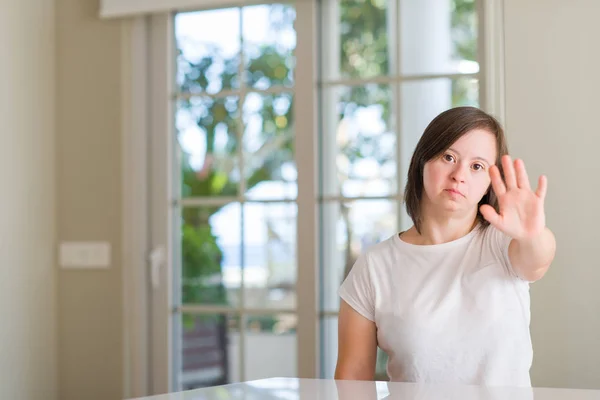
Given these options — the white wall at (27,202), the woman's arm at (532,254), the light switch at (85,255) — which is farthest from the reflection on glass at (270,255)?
the woman's arm at (532,254)

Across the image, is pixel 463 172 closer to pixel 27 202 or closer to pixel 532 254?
pixel 532 254

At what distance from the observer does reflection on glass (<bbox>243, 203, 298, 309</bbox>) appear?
3.10 m

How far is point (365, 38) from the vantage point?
9.86ft

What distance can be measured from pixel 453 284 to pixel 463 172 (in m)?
0.26

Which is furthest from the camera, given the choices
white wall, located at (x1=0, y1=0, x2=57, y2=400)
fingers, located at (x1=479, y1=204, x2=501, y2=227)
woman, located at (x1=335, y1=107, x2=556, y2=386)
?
white wall, located at (x1=0, y1=0, x2=57, y2=400)

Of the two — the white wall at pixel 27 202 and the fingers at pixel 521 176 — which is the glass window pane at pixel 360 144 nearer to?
the white wall at pixel 27 202

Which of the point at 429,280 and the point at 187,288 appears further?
the point at 187,288

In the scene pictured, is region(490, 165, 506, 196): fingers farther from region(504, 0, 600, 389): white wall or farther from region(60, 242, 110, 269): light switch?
region(60, 242, 110, 269): light switch

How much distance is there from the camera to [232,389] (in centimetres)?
134

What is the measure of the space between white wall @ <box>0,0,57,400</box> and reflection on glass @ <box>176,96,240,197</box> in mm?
622

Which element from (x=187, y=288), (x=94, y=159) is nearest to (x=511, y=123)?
(x=187, y=288)

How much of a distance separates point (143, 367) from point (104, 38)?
1.47m

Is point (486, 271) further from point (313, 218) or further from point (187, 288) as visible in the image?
point (187, 288)

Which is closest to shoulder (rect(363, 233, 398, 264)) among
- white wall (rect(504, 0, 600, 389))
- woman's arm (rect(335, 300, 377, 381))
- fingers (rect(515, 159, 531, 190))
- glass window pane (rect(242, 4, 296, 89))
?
woman's arm (rect(335, 300, 377, 381))
